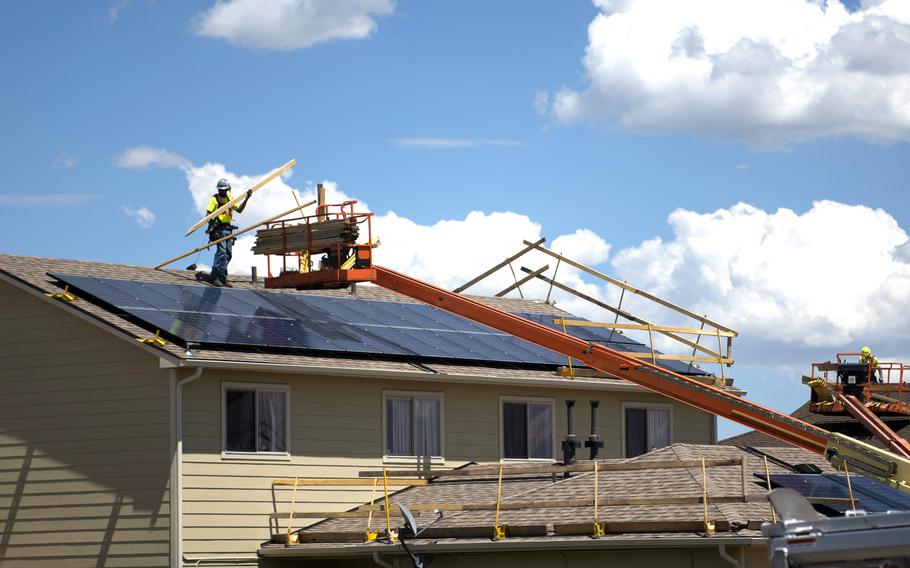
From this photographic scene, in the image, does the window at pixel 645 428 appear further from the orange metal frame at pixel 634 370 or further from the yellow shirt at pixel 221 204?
the yellow shirt at pixel 221 204

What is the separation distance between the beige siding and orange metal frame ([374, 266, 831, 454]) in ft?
21.6

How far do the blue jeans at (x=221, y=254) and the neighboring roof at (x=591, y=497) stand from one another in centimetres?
700

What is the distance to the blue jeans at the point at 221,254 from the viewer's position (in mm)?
31406

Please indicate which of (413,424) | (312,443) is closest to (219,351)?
(312,443)

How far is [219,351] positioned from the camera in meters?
26.2

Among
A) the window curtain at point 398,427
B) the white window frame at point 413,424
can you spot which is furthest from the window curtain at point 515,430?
the window curtain at point 398,427

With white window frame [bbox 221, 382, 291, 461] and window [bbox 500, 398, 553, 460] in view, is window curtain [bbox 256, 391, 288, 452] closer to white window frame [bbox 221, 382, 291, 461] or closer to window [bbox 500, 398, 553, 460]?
white window frame [bbox 221, 382, 291, 461]

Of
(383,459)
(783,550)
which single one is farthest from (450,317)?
(783,550)

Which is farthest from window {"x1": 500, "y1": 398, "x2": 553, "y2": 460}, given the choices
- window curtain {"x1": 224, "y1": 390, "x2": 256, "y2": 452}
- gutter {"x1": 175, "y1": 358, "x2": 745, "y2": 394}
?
window curtain {"x1": 224, "y1": 390, "x2": 256, "y2": 452}

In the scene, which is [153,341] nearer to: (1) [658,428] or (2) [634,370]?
(2) [634,370]

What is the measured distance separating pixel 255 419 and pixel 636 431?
956 cm

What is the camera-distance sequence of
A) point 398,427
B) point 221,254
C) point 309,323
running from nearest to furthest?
point 398,427, point 309,323, point 221,254

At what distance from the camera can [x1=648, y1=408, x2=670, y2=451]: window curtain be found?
105 ft

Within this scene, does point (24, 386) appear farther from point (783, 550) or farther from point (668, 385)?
point (783, 550)
